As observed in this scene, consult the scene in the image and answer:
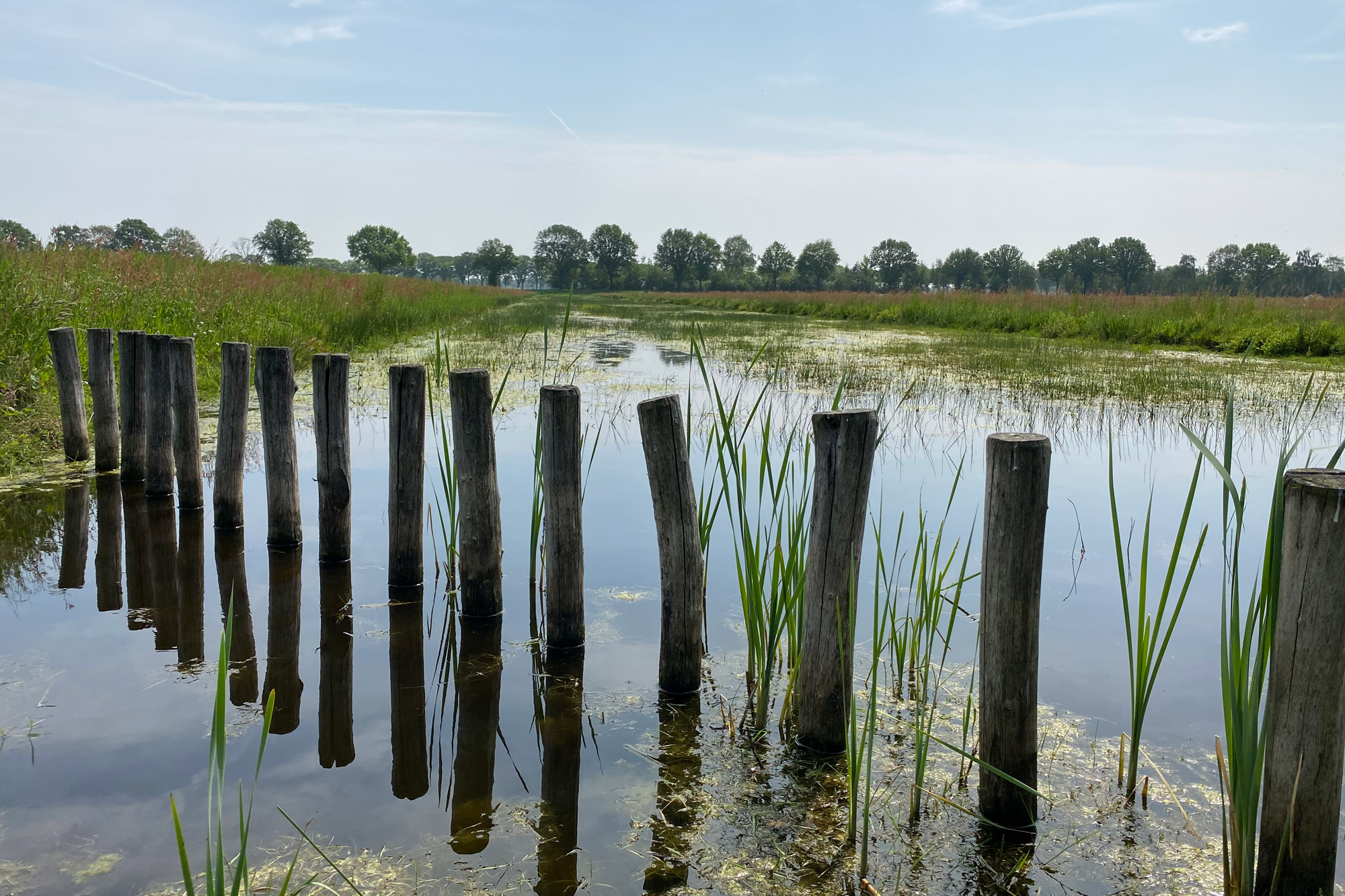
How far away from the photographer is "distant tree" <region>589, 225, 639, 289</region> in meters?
120

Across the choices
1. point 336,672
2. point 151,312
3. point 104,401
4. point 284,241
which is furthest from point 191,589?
point 284,241

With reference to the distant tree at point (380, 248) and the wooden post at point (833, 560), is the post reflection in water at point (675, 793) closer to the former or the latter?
the wooden post at point (833, 560)

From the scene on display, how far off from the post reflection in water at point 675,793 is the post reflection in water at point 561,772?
0.25 metres

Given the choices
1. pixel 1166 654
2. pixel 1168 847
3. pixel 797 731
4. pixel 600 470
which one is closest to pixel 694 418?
pixel 600 470

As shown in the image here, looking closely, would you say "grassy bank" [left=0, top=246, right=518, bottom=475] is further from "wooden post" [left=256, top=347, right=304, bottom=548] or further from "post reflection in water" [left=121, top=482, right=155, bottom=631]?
"wooden post" [left=256, top=347, right=304, bottom=548]

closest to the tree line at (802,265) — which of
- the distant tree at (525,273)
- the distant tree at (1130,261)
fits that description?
the distant tree at (1130,261)

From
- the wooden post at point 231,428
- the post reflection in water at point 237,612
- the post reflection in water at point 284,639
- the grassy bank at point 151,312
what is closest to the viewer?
the post reflection in water at point 284,639

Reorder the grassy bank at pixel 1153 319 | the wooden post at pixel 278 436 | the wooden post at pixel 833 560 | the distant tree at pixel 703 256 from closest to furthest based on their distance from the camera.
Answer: the wooden post at pixel 833 560 < the wooden post at pixel 278 436 < the grassy bank at pixel 1153 319 < the distant tree at pixel 703 256

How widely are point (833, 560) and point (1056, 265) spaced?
10650 cm

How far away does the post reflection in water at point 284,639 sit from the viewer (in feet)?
11.3

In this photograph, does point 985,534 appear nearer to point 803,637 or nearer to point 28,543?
point 803,637

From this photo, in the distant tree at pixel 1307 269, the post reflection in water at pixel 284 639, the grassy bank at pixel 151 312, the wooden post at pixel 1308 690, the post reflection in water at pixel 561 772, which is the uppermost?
the distant tree at pixel 1307 269

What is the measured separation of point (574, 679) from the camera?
3.80m

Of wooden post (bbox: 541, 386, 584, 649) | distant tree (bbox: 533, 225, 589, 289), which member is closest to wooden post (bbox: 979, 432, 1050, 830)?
wooden post (bbox: 541, 386, 584, 649)
